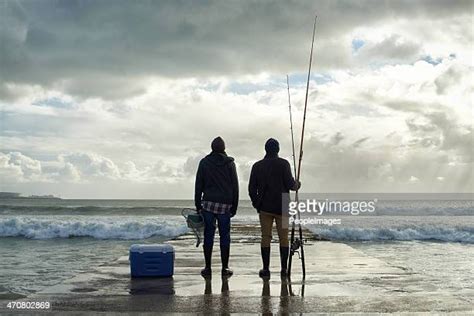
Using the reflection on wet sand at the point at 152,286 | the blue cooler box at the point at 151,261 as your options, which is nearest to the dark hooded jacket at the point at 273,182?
the blue cooler box at the point at 151,261

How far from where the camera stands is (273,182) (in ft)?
21.3

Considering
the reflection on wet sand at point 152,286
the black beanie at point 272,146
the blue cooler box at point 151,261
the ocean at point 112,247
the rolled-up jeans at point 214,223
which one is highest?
the black beanie at point 272,146

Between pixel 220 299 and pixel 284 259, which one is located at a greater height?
pixel 284 259

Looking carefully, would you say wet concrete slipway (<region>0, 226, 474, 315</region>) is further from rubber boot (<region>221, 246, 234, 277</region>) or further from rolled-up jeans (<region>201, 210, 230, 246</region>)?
rolled-up jeans (<region>201, 210, 230, 246</region>)

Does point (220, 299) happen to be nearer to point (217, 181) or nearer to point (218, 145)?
point (217, 181)

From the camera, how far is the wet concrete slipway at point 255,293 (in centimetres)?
471

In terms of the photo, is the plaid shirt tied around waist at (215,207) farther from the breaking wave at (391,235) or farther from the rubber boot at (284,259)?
the breaking wave at (391,235)

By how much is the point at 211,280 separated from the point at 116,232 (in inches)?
730

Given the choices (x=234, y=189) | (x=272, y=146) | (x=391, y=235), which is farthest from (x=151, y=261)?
(x=391, y=235)

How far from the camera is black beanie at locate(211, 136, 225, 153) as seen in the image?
659 cm

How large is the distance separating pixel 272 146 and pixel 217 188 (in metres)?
0.82

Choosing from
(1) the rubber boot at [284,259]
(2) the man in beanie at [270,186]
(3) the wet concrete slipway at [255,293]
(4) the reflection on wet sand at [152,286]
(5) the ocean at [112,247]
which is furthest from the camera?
(5) the ocean at [112,247]

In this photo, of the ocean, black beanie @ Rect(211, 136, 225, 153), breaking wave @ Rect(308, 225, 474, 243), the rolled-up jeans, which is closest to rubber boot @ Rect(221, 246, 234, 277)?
the rolled-up jeans

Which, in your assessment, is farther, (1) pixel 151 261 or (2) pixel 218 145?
(1) pixel 151 261
